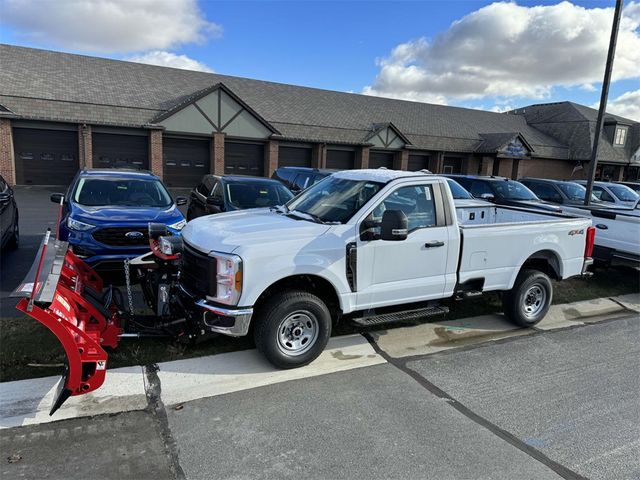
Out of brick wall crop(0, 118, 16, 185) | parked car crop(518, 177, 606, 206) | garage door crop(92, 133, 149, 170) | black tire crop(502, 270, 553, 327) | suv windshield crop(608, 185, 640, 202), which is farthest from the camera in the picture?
garage door crop(92, 133, 149, 170)

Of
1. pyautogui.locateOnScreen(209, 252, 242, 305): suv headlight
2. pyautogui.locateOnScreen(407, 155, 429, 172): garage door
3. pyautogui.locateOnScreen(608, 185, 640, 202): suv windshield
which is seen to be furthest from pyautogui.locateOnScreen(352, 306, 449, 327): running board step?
pyautogui.locateOnScreen(407, 155, 429, 172): garage door

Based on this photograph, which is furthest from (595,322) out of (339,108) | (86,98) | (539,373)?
(339,108)

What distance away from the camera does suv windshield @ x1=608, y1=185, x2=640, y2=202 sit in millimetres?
16320

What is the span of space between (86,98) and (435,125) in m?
24.3

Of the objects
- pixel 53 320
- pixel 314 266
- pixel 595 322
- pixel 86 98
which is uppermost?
pixel 86 98

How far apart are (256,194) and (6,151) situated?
18.0m

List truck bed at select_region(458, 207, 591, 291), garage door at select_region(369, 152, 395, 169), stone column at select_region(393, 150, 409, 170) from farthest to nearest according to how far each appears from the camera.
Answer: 1. stone column at select_region(393, 150, 409, 170)
2. garage door at select_region(369, 152, 395, 169)
3. truck bed at select_region(458, 207, 591, 291)

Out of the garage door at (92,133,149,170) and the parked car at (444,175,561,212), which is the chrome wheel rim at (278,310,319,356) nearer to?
the parked car at (444,175,561,212)

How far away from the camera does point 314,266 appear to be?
450 cm

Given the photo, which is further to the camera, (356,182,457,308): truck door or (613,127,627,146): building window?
(613,127,627,146): building window

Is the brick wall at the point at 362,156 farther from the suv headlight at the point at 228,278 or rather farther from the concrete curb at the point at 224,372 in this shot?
the suv headlight at the point at 228,278

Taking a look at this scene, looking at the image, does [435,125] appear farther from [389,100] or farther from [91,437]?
[91,437]

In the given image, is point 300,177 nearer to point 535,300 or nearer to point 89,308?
point 535,300

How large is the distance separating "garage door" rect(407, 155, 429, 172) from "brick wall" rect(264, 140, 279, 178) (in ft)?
34.4
